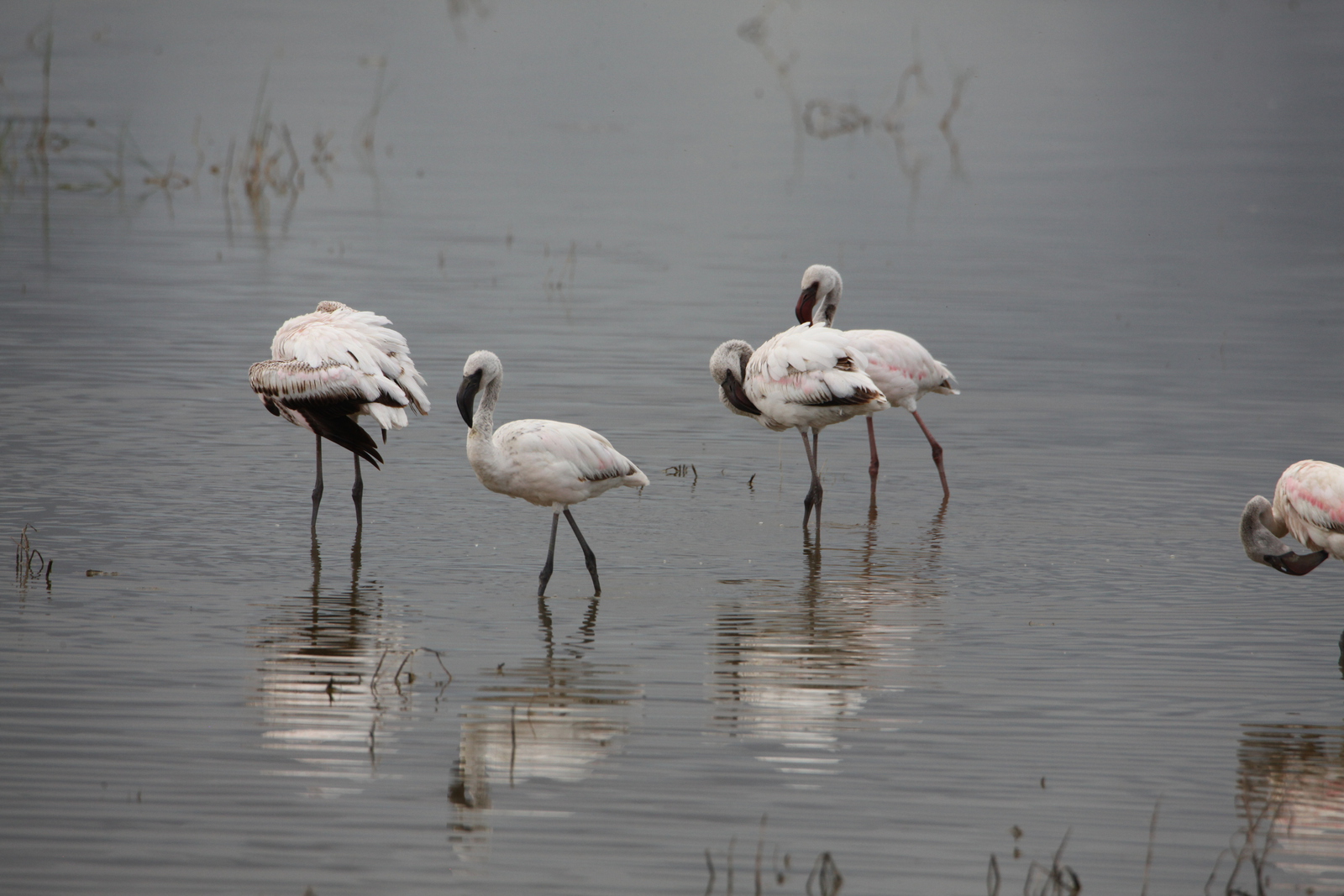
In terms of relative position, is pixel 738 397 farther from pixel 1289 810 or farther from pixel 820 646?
pixel 1289 810

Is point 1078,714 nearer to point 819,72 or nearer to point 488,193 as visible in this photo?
point 488,193

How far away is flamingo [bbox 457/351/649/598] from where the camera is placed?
27.3ft

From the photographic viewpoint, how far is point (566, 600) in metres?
8.31

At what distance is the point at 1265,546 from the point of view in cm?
809

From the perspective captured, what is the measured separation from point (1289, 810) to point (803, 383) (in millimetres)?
5022

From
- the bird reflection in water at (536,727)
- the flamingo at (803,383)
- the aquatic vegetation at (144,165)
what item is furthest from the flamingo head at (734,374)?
the aquatic vegetation at (144,165)

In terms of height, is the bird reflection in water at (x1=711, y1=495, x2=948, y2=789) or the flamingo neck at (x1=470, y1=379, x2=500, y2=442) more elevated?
the flamingo neck at (x1=470, y1=379, x2=500, y2=442)

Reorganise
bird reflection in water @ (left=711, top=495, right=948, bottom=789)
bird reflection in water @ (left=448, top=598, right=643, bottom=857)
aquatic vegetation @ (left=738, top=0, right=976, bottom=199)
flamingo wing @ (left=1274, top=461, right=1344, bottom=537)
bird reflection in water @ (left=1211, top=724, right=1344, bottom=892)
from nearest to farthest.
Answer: bird reflection in water @ (left=1211, top=724, right=1344, bottom=892), bird reflection in water @ (left=448, top=598, right=643, bottom=857), bird reflection in water @ (left=711, top=495, right=948, bottom=789), flamingo wing @ (left=1274, top=461, right=1344, bottom=537), aquatic vegetation @ (left=738, top=0, right=976, bottom=199)

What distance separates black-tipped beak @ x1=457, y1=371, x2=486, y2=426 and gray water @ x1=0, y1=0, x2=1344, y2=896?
89 centimetres

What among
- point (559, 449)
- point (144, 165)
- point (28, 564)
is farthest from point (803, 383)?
point (144, 165)

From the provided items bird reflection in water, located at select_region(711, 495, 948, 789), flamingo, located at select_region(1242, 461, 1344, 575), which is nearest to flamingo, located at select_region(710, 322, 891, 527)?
bird reflection in water, located at select_region(711, 495, 948, 789)

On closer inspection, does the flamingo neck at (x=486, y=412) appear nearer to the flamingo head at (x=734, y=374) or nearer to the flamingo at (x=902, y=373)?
the flamingo head at (x=734, y=374)

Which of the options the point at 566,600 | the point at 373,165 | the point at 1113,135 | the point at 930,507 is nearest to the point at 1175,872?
the point at 566,600

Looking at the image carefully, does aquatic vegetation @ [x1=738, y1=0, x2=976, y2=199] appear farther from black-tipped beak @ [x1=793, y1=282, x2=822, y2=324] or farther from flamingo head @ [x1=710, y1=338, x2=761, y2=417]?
flamingo head @ [x1=710, y1=338, x2=761, y2=417]
